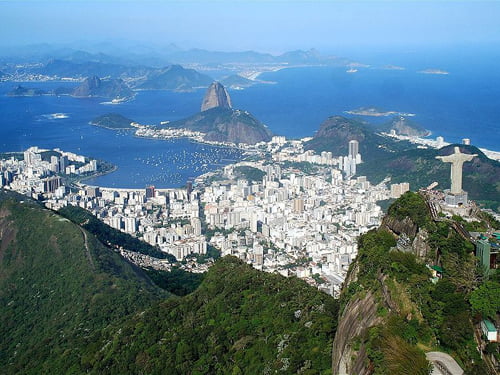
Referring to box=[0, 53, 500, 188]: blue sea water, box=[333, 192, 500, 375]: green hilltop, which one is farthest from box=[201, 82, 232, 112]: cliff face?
box=[333, 192, 500, 375]: green hilltop

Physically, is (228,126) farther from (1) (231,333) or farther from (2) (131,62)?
(2) (131,62)

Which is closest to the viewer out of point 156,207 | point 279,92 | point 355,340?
point 355,340

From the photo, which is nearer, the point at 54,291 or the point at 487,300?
the point at 487,300

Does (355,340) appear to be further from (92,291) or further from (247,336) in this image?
(92,291)

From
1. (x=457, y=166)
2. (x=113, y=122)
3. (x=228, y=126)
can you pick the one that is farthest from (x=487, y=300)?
(x=113, y=122)

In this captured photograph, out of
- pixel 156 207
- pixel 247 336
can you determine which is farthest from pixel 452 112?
pixel 247 336

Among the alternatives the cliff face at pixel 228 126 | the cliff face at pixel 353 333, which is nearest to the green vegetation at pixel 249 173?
the cliff face at pixel 228 126

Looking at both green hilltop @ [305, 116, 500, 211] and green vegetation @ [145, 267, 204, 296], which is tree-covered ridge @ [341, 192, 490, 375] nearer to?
green vegetation @ [145, 267, 204, 296]
